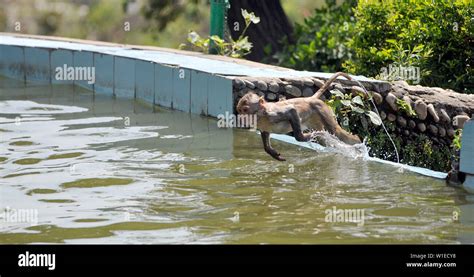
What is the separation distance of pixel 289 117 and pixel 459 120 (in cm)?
202

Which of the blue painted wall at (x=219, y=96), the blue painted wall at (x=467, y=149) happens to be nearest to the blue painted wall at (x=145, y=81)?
the blue painted wall at (x=219, y=96)

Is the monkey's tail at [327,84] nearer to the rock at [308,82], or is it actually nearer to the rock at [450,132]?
the rock at [308,82]

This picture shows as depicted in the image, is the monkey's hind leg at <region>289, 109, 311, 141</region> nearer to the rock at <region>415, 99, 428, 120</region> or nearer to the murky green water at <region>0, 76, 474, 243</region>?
the murky green water at <region>0, 76, 474, 243</region>

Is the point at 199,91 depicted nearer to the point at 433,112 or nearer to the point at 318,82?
the point at 318,82

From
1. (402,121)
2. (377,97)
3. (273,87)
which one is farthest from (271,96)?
(402,121)

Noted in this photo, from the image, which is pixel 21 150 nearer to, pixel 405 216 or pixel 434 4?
pixel 405 216

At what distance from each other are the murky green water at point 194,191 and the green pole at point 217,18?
7.13ft

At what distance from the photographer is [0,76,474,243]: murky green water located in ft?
23.7

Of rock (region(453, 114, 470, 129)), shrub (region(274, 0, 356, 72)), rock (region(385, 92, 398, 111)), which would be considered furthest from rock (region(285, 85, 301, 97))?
shrub (region(274, 0, 356, 72))

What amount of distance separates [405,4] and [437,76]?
101cm

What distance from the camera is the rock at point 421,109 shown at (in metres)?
10.4

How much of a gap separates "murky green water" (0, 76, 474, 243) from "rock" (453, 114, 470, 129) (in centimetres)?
126

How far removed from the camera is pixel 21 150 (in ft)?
33.2
